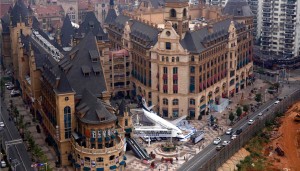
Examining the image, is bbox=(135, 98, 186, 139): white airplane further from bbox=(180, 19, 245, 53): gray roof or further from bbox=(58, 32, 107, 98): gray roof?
bbox=(58, 32, 107, 98): gray roof

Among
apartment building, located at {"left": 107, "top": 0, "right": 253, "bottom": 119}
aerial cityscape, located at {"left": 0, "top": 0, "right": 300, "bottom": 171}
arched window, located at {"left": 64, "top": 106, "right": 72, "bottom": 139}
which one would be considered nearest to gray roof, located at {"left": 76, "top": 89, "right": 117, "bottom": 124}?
aerial cityscape, located at {"left": 0, "top": 0, "right": 300, "bottom": 171}

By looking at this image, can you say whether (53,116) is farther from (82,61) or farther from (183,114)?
(183,114)

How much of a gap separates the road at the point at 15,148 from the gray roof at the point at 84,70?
81.8 ft

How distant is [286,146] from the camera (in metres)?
168

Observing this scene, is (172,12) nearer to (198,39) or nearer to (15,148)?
(198,39)

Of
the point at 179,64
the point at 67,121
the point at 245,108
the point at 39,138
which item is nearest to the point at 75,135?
the point at 67,121

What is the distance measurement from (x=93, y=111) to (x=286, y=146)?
65.2m

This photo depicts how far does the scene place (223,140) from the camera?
169 meters

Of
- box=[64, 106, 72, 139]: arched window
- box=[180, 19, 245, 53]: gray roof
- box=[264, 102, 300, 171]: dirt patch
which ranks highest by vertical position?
box=[180, 19, 245, 53]: gray roof

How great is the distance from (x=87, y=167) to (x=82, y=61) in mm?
31729

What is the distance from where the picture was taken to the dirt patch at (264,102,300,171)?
156750 mm

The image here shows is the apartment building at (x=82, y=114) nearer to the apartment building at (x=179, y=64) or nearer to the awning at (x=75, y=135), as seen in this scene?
the awning at (x=75, y=135)

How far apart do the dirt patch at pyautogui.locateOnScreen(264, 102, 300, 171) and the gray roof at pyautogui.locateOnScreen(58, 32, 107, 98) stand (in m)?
54.7

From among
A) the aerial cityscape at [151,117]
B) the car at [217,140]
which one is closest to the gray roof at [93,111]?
the aerial cityscape at [151,117]
